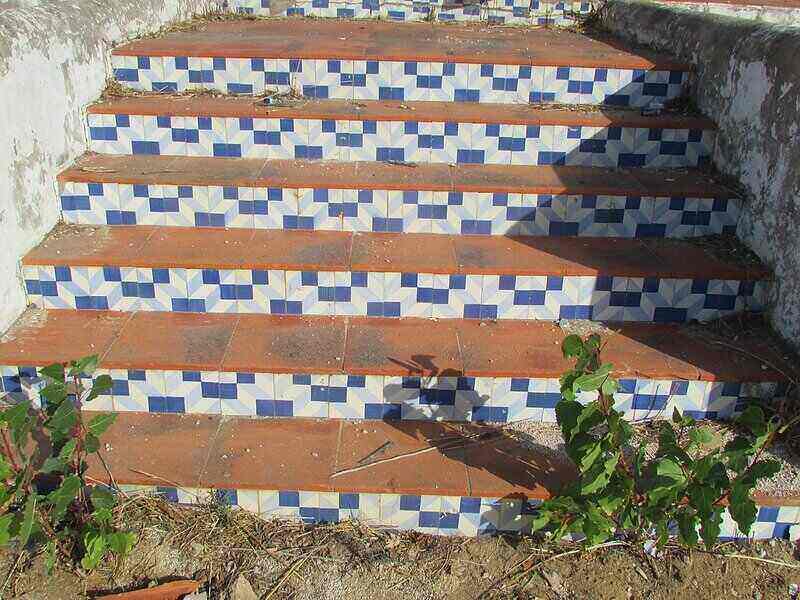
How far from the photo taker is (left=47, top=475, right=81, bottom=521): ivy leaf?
89.0 inches

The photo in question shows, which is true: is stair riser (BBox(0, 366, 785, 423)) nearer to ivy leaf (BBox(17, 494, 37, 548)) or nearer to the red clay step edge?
the red clay step edge

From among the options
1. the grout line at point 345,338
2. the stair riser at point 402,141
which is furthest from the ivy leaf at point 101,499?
the stair riser at point 402,141

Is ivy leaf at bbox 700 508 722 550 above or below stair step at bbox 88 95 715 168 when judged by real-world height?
below

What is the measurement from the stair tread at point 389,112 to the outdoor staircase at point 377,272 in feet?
0.08

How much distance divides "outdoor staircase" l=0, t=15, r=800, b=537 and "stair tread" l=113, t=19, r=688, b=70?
5cm

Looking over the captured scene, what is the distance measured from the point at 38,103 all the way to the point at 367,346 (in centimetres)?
198

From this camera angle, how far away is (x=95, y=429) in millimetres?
2371

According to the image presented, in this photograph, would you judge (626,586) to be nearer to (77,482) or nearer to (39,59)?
(77,482)

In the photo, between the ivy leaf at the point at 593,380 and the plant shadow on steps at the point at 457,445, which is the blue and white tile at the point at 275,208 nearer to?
the plant shadow on steps at the point at 457,445

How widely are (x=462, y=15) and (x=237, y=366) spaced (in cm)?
451

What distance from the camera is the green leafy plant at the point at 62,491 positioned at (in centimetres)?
225

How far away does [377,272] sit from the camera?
340cm

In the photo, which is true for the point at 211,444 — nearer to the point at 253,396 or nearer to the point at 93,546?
the point at 253,396

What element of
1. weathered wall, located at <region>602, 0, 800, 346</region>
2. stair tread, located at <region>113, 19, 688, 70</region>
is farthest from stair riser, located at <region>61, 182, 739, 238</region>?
stair tread, located at <region>113, 19, 688, 70</region>
